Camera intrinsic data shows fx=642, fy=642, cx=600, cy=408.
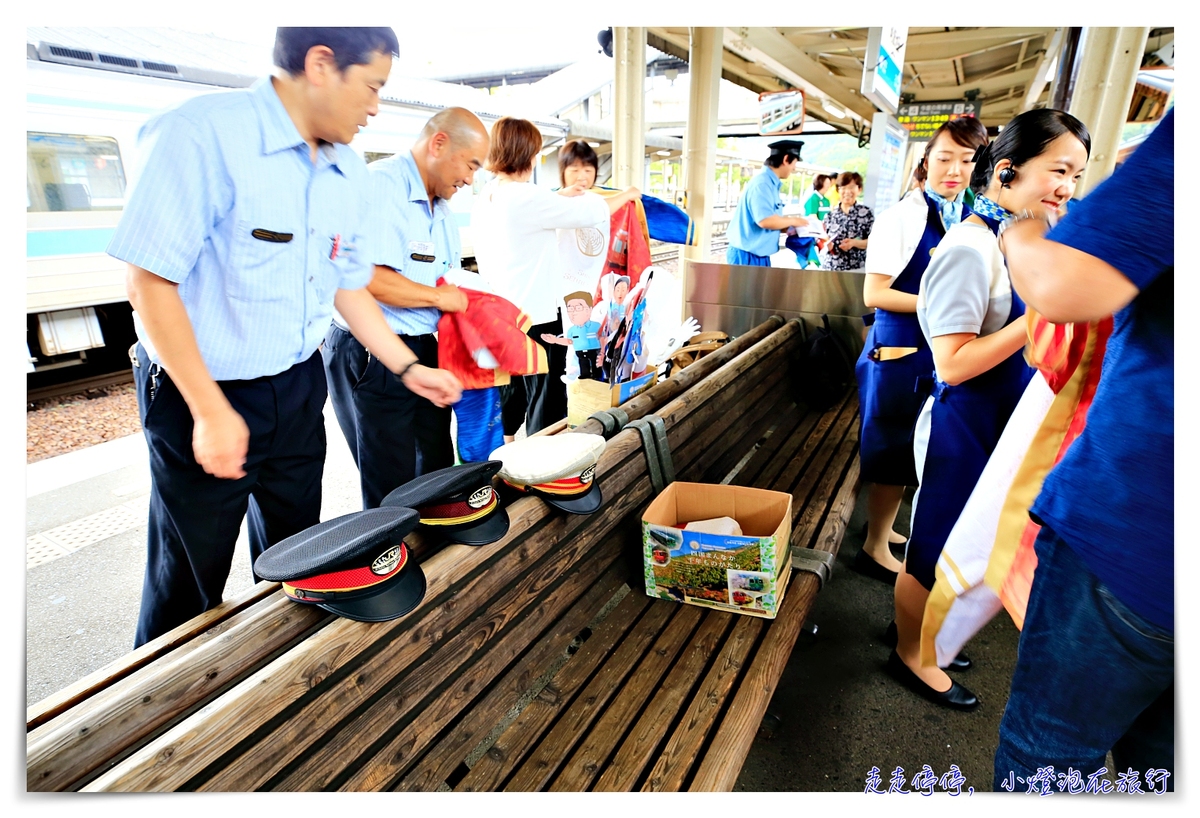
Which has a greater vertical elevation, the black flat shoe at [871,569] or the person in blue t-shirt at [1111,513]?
the person in blue t-shirt at [1111,513]

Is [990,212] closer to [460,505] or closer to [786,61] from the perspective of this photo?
[460,505]

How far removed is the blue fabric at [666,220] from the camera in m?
3.58

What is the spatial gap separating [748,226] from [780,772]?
13.4ft

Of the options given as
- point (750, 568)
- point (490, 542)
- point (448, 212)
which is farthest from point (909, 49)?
point (490, 542)

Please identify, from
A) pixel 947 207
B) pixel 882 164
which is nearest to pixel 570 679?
pixel 947 207

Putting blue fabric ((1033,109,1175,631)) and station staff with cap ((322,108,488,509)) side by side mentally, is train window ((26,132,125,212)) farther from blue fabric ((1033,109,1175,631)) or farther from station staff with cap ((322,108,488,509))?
blue fabric ((1033,109,1175,631))

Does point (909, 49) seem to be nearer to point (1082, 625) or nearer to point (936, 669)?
point (936, 669)

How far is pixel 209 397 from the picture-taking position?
1.23m

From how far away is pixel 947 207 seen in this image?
229 centimetres

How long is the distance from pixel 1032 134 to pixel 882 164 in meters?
4.94

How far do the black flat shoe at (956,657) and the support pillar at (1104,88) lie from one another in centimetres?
291

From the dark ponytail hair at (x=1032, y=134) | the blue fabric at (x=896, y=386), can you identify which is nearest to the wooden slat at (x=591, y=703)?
the blue fabric at (x=896, y=386)

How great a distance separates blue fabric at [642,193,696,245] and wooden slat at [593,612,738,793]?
2391 millimetres

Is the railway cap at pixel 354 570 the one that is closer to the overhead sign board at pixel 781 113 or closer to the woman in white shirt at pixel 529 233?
the woman in white shirt at pixel 529 233
